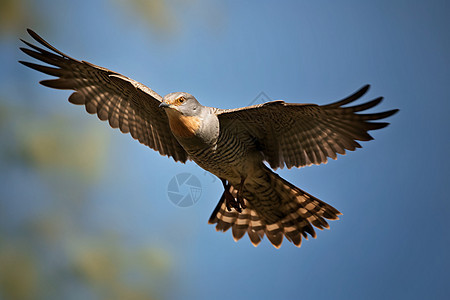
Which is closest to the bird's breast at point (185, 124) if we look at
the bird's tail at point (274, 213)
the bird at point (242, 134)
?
the bird at point (242, 134)

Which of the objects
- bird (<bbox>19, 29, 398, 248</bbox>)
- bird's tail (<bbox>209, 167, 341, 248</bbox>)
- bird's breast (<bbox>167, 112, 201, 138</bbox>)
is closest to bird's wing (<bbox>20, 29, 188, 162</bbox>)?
bird (<bbox>19, 29, 398, 248</bbox>)

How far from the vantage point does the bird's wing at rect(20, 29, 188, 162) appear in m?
5.23

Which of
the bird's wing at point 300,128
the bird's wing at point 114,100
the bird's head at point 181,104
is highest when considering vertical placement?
the bird's wing at point 300,128

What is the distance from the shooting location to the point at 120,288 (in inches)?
323

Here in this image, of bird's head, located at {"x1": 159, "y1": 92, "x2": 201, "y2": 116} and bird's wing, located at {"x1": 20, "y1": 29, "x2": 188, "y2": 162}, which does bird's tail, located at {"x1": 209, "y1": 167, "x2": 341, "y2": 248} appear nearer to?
bird's wing, located at {"x1": 20, "y1": 29, "x2": 188, "y2": 162}

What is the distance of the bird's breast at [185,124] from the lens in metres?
4.47

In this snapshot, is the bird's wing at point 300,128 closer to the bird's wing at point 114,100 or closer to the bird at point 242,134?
the bird at point 242,134

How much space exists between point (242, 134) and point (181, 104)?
78 cm

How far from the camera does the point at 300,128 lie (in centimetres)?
485

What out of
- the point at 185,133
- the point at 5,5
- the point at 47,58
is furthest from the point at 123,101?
the point at 5,5

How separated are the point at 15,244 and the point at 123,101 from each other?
4.38 metres

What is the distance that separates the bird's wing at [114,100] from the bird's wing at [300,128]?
894 millimetres

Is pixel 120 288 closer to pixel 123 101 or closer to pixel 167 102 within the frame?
pixel 123 101

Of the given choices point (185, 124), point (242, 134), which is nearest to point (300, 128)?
point (242, 134)
